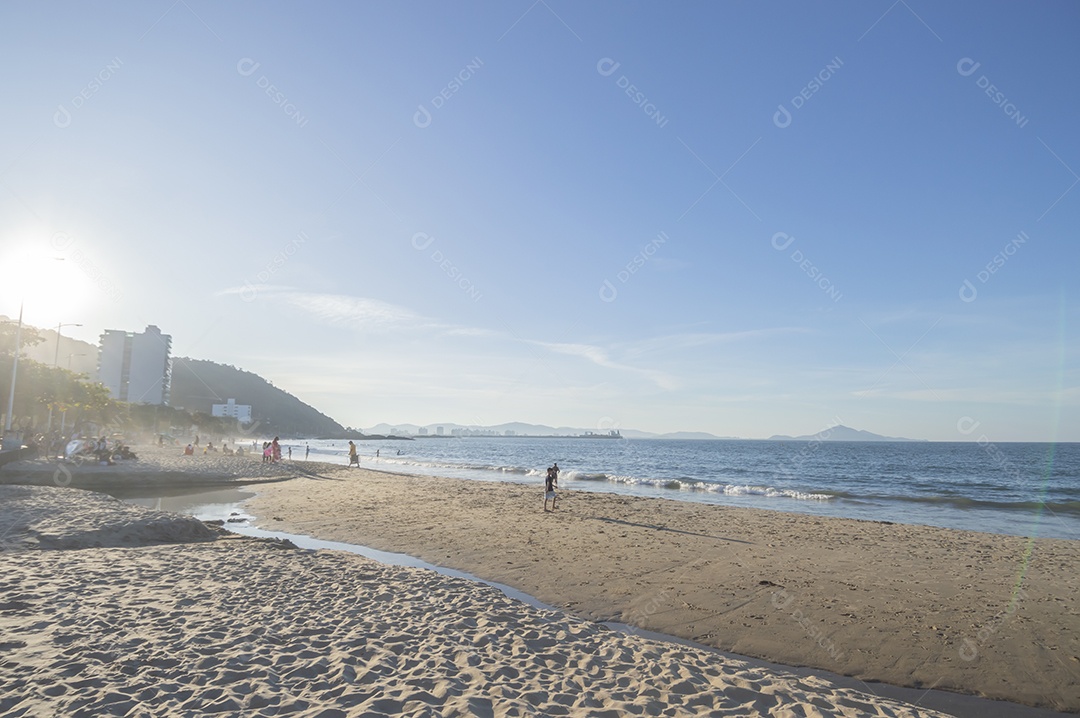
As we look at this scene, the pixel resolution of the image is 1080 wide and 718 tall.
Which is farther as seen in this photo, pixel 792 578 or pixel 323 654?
pixel 792 578

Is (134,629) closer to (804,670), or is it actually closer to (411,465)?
(804,670)

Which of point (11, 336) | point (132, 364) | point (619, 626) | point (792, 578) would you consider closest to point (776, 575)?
point (792, 578)

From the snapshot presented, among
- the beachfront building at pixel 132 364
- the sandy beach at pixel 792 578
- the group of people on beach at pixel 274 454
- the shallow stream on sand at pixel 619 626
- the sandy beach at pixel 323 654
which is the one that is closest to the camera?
the sandy beach at pixel 323 654

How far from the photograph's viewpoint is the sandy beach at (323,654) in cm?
468

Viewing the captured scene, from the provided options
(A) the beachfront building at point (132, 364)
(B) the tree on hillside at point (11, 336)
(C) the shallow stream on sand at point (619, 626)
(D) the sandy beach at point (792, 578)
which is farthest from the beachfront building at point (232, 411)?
(D) the sandy beach at point (792, 578)

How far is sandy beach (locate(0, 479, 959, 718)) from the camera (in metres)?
4.68

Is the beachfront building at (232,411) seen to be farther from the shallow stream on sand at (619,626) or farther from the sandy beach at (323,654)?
the sandy beach at (323,654)

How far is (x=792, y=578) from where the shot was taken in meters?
10.4

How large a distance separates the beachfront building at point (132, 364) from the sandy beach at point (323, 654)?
15075cm

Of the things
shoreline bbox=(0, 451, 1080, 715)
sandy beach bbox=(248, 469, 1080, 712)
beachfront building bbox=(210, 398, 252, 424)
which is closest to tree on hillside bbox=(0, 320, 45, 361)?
shoreline bbox=(0, 451, 1080, 715)

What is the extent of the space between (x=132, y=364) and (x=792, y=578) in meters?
160

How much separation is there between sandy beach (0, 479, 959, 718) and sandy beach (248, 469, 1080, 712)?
1498 millimetres

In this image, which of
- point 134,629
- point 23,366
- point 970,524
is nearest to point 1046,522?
point 970,524

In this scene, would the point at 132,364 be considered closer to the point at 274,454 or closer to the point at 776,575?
the point at 274,454
